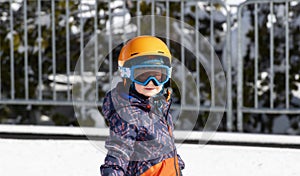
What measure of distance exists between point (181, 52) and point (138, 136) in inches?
175

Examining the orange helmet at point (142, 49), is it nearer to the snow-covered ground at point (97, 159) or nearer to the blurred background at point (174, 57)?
the snow-covered ground at point (97, 159)

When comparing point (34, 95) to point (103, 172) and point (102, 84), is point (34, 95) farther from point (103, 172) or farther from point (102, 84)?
point (103, 172)

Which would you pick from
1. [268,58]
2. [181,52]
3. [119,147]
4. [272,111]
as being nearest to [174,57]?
[181,52]

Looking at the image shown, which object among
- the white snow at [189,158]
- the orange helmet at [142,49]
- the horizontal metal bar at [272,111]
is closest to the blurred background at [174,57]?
the horizontal metal bar at [272,111]

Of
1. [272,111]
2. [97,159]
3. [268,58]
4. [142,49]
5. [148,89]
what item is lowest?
[97,159]

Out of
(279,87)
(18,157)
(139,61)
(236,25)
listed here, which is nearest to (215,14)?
(236,25)

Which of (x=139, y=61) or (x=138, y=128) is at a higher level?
(x=139, y=61)

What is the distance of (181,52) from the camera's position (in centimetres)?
898

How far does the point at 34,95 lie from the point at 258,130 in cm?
210

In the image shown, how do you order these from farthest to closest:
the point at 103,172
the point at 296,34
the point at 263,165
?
the point at 296,34, the point at 263,165, the point at 103,172

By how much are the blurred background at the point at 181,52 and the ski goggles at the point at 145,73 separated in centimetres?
398

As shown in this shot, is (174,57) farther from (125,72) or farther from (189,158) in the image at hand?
(125,72)

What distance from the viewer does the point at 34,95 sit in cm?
923

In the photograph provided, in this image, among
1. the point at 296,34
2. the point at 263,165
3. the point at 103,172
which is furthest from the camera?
the point at 296,34
